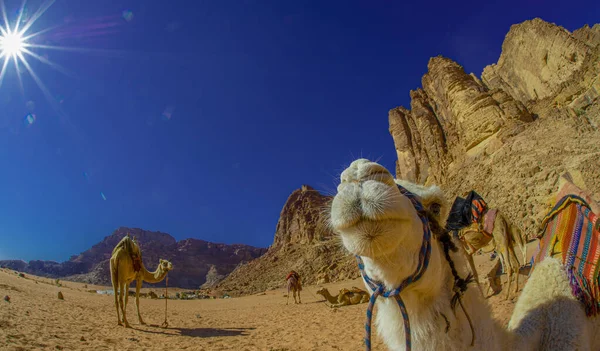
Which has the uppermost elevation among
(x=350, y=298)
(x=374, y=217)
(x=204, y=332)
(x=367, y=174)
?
(x=367, y=174)

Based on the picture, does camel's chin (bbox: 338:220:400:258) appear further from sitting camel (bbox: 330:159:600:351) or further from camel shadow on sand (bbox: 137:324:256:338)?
camel shadow on sand (bbox: 137:324:256:338)

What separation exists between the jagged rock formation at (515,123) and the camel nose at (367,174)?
59.5 feet

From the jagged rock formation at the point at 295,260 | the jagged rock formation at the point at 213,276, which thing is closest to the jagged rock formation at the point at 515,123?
Result: the jagged rock formation at the point at 295,260

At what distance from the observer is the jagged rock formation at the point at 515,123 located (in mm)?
20531

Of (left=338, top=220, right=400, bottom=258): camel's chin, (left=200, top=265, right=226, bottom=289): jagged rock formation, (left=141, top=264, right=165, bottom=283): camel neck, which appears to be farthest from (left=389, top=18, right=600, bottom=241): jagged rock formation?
(left=200, top=265, right=226, bottom=289): jagged rock formation

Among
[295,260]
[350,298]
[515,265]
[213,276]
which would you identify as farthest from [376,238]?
[213,276]

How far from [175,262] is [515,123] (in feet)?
313

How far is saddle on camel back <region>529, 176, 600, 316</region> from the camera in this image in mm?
2012

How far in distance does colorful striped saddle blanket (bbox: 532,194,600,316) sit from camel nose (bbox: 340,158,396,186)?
1.65m

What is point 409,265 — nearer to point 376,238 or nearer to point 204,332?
point 376,238

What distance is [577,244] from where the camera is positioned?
2.26m

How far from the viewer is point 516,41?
56.4 meters

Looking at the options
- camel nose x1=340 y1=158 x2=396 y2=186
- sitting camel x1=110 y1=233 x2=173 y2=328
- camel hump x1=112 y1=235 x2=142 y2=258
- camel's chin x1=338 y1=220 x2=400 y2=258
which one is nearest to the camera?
camel's chin x1=338 y1=220 x2=400 y2=258

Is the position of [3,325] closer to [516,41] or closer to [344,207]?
[344,207]
